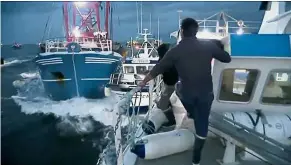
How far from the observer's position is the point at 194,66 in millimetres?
3416

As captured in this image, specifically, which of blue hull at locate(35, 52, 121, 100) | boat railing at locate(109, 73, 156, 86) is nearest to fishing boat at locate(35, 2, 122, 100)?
blue hull at locate(35, 52, 121, 100)

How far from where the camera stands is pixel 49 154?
13633mm

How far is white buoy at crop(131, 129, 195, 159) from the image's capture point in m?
3.99

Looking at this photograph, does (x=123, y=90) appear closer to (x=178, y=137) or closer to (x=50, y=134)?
(x=50, y=134)

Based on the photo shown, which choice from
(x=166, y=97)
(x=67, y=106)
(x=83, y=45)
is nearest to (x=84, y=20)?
(x=83, y=45)

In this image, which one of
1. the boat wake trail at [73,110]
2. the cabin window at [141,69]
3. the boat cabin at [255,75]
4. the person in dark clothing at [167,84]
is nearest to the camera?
the boat cabin at [255,75]

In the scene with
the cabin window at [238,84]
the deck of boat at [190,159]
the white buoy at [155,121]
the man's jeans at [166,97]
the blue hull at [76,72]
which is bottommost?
the blue hull at [76,72]

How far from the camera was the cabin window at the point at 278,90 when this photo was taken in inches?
179

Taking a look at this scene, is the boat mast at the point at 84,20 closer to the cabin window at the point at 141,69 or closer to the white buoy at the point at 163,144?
the cabin window at the point at 141,69

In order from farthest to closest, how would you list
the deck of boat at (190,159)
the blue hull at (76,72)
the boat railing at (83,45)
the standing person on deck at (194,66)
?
1. the boat railing at (83,45)
2. the blue hull at (76,72)
3. the deck of boat at (190,159)
4. the standing person on deck at (194,66)

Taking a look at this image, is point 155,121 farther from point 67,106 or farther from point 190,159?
point 67,106

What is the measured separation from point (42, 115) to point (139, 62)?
21.5ft

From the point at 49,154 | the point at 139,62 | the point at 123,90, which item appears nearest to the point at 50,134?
the point at 49,154

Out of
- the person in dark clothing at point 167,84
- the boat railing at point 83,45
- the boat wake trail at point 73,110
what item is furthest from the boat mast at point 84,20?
the person in dark clothing at point 167,84
